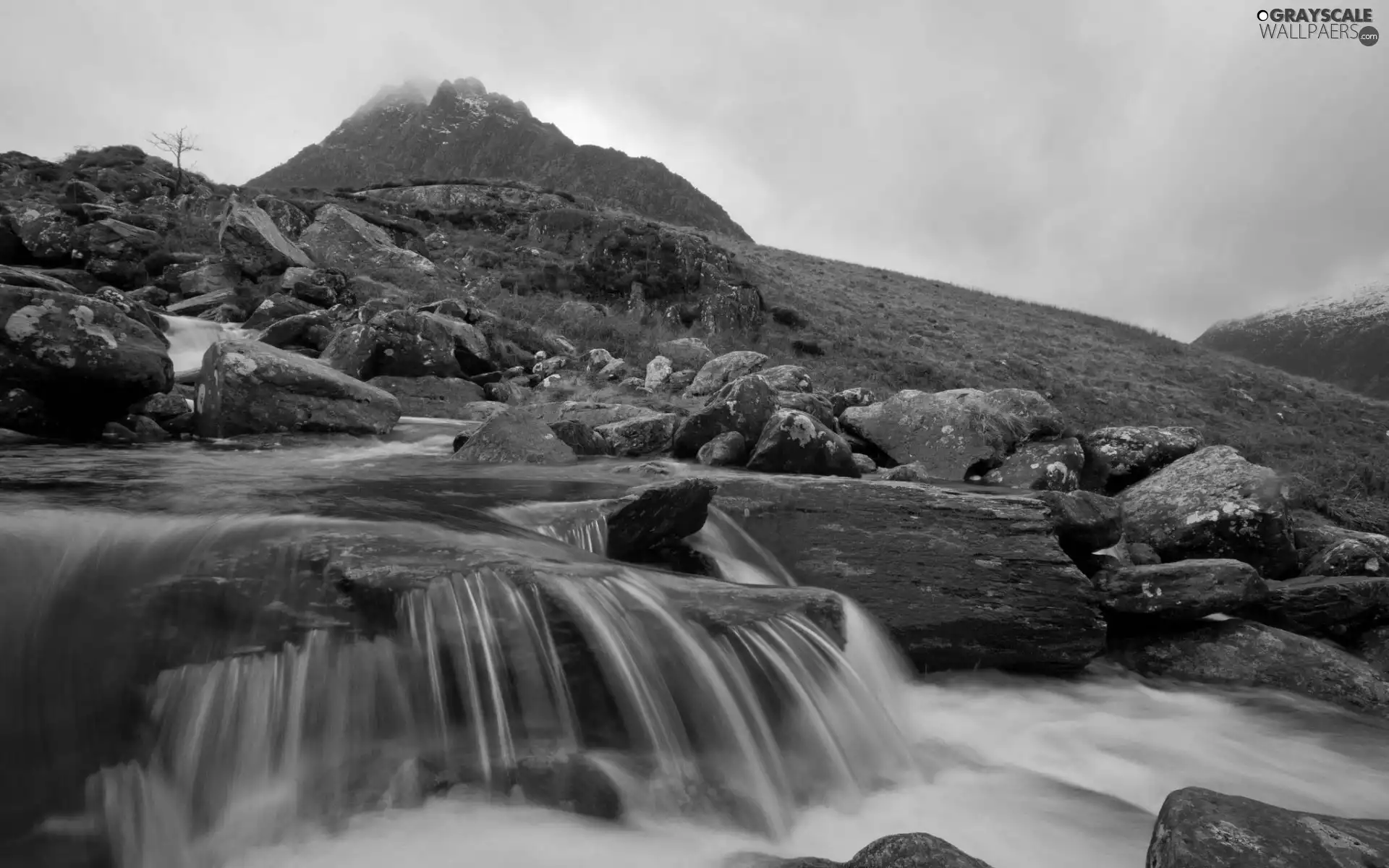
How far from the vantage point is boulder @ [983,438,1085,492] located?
10.2 meters

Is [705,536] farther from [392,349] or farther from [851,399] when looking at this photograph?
[392,349]

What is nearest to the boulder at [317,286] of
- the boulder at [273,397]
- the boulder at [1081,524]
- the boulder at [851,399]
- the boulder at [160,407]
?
the boulder at [273,397]

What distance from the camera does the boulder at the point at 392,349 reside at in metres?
13.4

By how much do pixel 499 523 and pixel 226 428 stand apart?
19.8ft

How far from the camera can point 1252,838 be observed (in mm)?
2412

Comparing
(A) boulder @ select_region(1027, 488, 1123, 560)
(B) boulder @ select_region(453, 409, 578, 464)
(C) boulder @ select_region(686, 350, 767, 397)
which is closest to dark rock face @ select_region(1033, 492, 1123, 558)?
(A) boulder @ select_region(1027, 488, 1123, 560)

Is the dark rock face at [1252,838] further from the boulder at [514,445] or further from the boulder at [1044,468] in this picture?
the boulder at [1044,468]

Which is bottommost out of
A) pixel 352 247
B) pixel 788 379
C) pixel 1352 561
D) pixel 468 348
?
pixel 1352 561

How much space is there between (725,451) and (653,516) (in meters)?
4.01

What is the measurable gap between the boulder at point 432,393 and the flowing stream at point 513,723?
294 inches

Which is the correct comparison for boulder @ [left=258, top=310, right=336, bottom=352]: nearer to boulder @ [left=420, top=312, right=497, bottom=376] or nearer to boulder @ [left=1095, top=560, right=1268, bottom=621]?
boulder @ [left=420, top=312, right=497, bottom=376]

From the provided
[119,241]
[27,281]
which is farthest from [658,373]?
[119,241]

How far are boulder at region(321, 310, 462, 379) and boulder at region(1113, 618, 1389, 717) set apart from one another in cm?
1269

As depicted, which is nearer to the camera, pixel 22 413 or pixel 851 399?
pixel 22 413
